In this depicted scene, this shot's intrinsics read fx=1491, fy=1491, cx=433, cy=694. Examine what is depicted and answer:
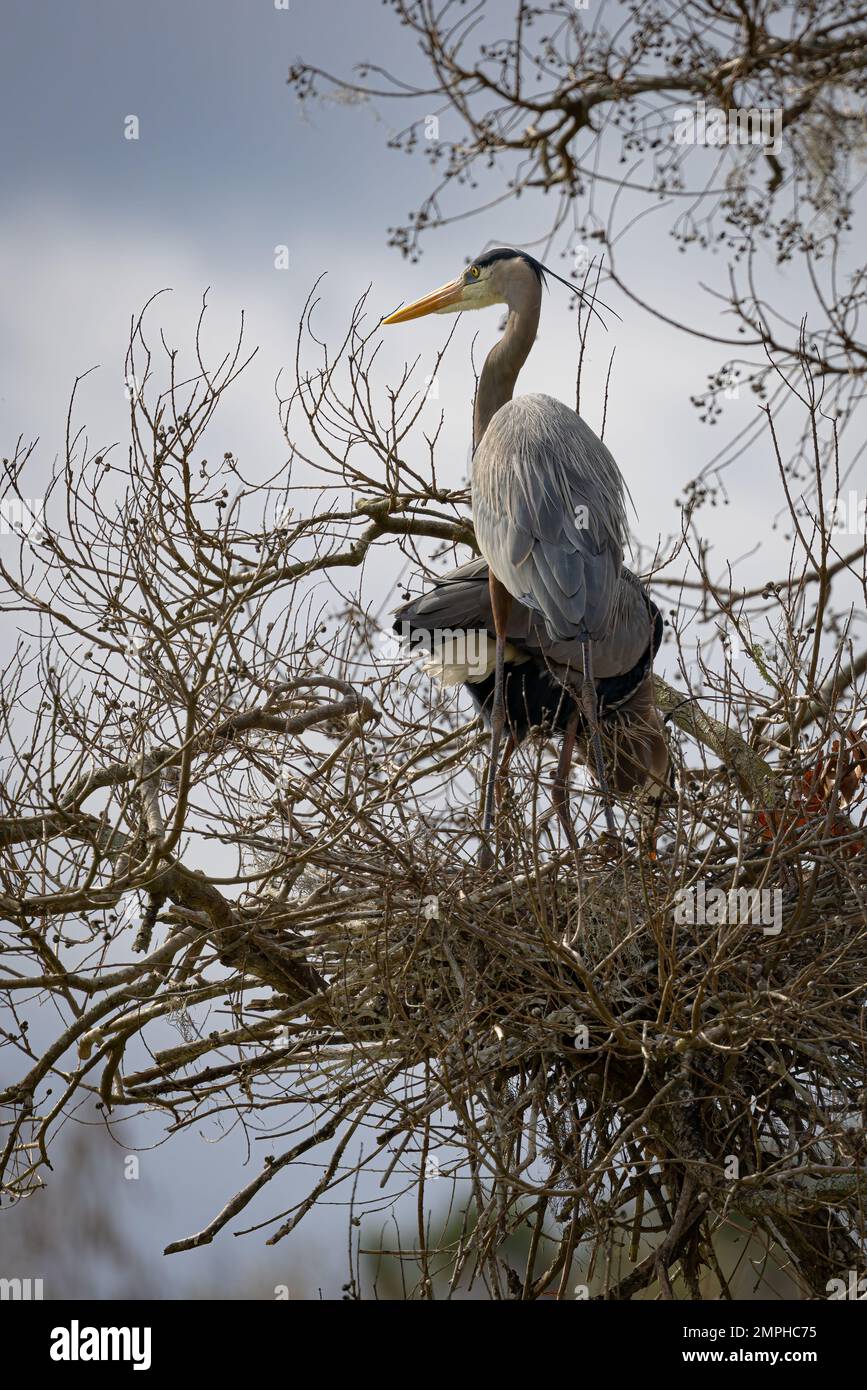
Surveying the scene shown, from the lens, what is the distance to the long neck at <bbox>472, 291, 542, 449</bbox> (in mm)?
5918

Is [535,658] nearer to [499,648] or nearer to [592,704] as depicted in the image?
[499,648]

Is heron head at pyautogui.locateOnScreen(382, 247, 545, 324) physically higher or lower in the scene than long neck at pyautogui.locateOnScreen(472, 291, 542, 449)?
higher

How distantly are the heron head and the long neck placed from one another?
7 centimetres

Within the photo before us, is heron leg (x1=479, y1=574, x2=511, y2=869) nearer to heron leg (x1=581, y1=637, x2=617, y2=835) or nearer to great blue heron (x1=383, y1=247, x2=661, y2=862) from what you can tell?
great blue heron (x1=383, y1=247, x2=661, y2=862)

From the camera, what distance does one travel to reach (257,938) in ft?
13.0

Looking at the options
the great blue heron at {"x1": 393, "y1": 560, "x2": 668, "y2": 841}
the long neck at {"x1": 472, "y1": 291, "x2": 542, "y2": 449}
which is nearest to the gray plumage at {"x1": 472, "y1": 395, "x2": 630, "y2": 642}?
the great blue heron at {"x1": 393, "y1": 560, "x2": 668, "y2": 841}

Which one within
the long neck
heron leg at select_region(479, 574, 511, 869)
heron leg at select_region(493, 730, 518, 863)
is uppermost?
the long neck

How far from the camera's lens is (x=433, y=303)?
6.18m

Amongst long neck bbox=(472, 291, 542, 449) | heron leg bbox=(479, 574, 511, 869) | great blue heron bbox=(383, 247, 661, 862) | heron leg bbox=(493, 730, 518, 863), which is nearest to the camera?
heron leg bbox=(493, 730, 518, 863)

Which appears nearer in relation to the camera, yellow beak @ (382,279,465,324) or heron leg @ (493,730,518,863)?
heron leg @ (493,730,518,863)

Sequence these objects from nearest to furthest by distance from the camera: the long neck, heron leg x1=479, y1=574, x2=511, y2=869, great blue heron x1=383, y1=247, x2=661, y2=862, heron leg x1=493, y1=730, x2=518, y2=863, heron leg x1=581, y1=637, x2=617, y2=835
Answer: heron leg x1=493, y1=730, x2=518, y2=863 → heron leg x1=581, y1=637, x2=617, y2=835 → great blue heron x1=383, y1=247, x2=661, y2=862 → heron leg x1=479, y1=574, x2=511, y2=869 → the long neck

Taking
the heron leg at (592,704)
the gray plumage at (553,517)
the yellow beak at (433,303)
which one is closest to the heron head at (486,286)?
the yellow beak at (433,303)

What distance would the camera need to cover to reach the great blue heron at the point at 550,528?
4699 millimetres

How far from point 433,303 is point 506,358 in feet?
1.55
